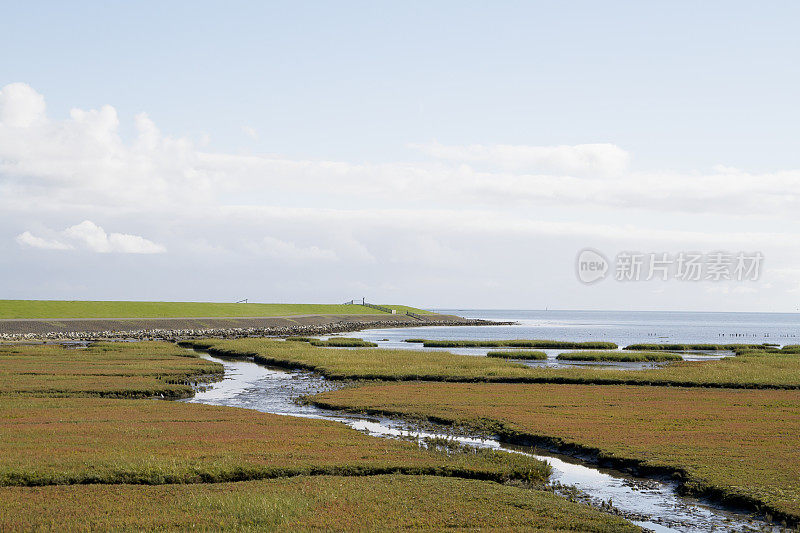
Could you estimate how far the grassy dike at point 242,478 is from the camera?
19984 mm

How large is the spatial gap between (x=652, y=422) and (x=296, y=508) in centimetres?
2412

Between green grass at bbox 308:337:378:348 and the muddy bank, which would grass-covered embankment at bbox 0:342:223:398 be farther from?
the muddy bank

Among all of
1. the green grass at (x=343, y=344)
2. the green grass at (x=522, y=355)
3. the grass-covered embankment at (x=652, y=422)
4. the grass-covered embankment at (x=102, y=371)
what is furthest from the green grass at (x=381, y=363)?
the green grass at (x=343, y=344)

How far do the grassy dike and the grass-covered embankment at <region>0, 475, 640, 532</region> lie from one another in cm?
5

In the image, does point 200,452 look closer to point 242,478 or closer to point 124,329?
point 242,478

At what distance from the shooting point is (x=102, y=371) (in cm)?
6128

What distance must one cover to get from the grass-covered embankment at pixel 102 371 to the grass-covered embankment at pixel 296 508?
29384 mm

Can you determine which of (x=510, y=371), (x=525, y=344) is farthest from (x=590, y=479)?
(x=525, y=344)

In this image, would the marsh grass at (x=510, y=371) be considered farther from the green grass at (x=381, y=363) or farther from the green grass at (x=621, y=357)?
the green grass at (x=621, y=357)

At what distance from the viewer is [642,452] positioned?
3005cm

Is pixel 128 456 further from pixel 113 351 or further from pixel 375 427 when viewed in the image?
pixel 113 351

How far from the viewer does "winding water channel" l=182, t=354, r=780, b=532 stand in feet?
71.7

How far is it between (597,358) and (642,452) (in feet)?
197

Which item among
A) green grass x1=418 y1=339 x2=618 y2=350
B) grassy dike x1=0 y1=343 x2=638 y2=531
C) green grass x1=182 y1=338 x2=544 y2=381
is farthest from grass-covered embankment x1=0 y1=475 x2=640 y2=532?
green grass x1=418 y1=339 x2=618 y2=350
